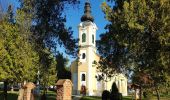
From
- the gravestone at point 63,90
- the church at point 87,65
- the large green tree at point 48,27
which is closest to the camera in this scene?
the gravestone at point 63,90

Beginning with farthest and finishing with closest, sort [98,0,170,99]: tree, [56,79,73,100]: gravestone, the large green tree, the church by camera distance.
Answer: the church
the large green tree
[98,0,170,99]: tree
[56,79,73,100]: gravestone

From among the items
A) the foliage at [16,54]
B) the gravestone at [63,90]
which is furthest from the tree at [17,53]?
the gravestone at [63,90]

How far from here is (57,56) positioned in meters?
33.6

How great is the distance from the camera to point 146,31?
861 inches

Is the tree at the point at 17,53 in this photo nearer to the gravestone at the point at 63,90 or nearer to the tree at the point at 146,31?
the tree at the point at 146,31

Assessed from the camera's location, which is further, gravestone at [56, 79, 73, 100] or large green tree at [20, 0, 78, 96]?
large green tree at [20, 0, 78, 96]

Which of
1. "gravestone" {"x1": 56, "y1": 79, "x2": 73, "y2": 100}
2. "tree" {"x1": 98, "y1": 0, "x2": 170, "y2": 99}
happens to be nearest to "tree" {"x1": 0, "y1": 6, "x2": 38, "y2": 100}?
"tree" {"x1": 98, "y1": 0, "x2": 170, "y2": 99}

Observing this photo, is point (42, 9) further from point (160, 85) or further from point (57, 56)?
point (160, 85)

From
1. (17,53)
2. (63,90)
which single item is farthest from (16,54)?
(63,90)

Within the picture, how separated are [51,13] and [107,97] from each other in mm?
10058

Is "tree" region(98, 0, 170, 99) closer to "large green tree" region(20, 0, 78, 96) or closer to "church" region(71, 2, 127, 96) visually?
"large green tree" region(20, 0, 78, 96)

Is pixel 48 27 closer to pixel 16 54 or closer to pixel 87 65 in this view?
pixel 16 54

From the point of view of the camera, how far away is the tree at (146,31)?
2111 centimetres

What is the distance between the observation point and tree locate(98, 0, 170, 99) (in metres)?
21.1
